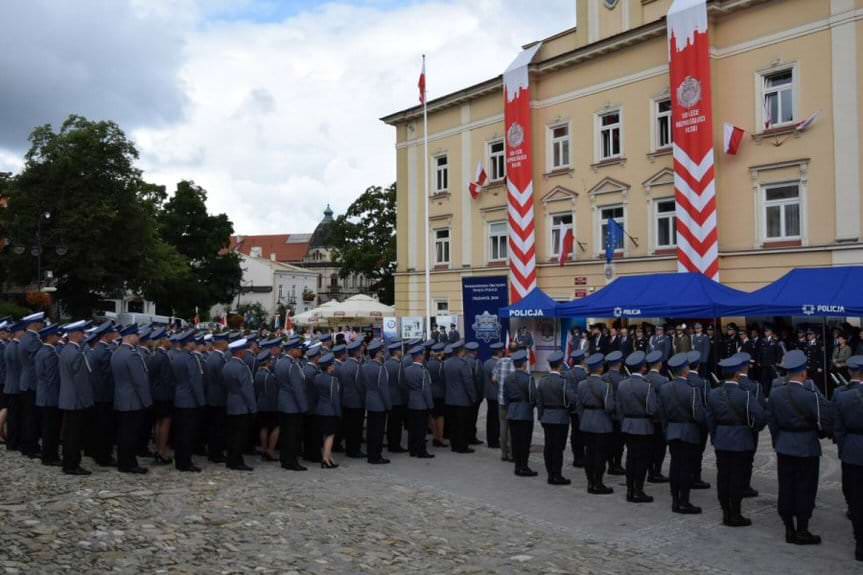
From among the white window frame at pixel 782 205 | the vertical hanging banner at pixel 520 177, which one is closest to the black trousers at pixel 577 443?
the white window frame at pixel 782 205

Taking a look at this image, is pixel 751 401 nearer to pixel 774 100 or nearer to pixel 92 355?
pixel 92 355

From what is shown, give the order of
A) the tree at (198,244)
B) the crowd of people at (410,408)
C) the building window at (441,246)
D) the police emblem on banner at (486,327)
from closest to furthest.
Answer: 1. the crowd of people at (410,408)
2. the police emblem on banner at (486,327)
3. the building window at (441,246)
4. the tree at (198,244)

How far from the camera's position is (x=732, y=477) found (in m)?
8.77

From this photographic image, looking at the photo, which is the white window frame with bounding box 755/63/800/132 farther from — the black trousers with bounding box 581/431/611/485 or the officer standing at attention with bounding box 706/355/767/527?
the officer standing at attention with bounding box 706/355/767/527

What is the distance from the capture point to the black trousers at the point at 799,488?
319 inches

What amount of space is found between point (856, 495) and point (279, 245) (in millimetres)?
129821

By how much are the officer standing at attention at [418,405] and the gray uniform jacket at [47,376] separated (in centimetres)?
A: 526

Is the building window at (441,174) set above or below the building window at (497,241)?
above

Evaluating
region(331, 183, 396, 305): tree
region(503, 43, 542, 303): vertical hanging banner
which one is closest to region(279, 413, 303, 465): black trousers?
region(503, 43, 542, 303): vertical hanging banner

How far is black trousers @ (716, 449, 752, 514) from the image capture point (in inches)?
344

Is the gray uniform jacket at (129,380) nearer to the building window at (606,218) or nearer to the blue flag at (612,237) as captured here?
the blue flag at (612,237)

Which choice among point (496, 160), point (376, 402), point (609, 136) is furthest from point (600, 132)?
point (376, 402)

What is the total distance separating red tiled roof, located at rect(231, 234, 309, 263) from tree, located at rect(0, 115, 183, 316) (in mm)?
81454

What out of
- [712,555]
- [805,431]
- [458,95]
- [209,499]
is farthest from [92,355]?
[458,95]
